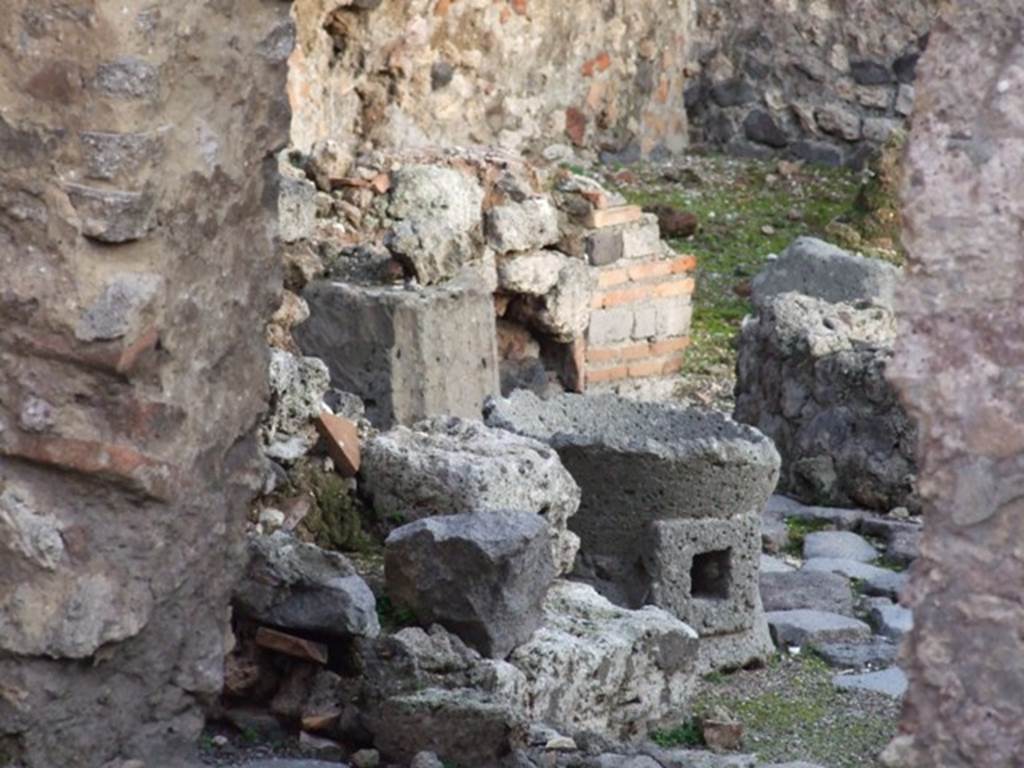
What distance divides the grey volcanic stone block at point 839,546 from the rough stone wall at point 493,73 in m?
3.80

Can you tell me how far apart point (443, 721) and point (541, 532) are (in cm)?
81

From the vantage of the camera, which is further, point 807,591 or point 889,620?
point 807,591

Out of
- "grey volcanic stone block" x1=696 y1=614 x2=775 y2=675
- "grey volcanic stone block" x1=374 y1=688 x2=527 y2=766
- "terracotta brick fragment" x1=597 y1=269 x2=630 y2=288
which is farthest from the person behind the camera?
"terracotta brick fragment" x1=597 y1=269 x2=630 y2=288

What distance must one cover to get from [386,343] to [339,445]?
5.87 feet

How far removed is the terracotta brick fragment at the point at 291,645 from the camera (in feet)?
17.5

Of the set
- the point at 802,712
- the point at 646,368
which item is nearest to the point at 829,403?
the point at 646,368

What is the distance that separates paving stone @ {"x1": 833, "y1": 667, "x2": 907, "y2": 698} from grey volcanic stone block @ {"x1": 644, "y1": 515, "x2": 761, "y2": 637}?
36 centimetres

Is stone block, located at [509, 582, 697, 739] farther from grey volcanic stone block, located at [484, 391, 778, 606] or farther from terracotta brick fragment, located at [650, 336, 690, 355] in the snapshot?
terracotta brick fragment, located at [650, 336, 690, 355]

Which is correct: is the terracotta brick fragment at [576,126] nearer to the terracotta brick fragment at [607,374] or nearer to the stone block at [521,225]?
the terracotta brick fragment at [607,374]

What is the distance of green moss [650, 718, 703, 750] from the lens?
19.9 ft

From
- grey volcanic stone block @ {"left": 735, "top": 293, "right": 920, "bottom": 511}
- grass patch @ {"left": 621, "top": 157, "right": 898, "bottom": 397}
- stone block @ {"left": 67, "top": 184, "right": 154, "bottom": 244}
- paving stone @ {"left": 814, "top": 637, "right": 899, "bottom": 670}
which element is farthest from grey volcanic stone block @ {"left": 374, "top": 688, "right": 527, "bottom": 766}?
grass patch @ {"left": 621, "top": 157, "right": 898, "bottom": 397}

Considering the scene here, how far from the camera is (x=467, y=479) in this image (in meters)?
6.25

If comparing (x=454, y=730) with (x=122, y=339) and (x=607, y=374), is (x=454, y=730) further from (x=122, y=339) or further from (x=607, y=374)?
(x=607, y=374)

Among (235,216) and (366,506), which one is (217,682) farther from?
(366,506)
